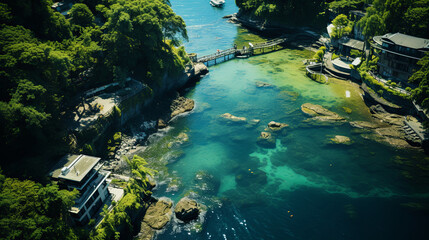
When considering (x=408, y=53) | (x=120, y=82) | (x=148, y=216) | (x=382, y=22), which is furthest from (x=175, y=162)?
(x=382, y=22)

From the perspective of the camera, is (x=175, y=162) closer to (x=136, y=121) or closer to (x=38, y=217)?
(x=136, y=121)

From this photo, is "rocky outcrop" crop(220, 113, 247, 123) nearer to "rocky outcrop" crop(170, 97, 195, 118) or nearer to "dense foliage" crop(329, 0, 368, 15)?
"rocky outcrop" crop(170, 97, 195, 118)

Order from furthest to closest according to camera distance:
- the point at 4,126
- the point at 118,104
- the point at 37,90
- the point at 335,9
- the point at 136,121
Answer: the point at 335,9, the point at 136,121, the point at 118,104, the point at 37,90, the point at 4,126

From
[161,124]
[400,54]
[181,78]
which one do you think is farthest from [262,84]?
Answer: [400,54]

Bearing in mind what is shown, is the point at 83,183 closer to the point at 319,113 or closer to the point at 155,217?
the point at 155,217

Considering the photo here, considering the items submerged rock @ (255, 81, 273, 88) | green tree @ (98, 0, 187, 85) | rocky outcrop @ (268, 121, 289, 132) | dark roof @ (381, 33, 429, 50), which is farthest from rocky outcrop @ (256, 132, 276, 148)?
dark roof @ (381, 33, 429, 50)

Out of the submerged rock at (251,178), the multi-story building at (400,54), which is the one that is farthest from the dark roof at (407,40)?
the submerged rock at (251,178)

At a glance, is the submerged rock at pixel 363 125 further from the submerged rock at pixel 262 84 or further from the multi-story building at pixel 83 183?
the multi-story building at pixel 83 183
